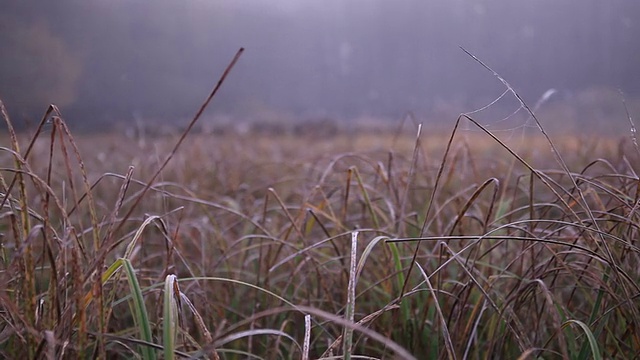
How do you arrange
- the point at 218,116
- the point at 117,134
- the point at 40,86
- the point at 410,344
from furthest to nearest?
1. the point at 218,116
2. the point at 117,134
3. the point at 40,86
4. the point at 410,344

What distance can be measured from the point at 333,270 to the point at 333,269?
7 centimetres

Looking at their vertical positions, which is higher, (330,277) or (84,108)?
(84,108)

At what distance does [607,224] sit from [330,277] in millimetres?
470

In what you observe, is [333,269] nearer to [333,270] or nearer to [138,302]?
[333,270]

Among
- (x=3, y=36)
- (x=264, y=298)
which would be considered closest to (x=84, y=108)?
(x=3, y=36)

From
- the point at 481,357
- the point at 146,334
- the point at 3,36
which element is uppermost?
the point at 3,36

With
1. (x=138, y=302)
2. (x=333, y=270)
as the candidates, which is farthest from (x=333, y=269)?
(x=138, y=302)

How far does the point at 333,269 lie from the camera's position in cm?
119

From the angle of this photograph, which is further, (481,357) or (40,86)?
(40,86)

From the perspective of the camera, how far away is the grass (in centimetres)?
57

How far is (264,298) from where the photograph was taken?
0.99 m

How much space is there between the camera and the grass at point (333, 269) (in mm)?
566

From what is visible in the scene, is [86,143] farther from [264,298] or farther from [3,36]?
[264,298]

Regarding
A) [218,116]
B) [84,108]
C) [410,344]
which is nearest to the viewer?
[410,344]
